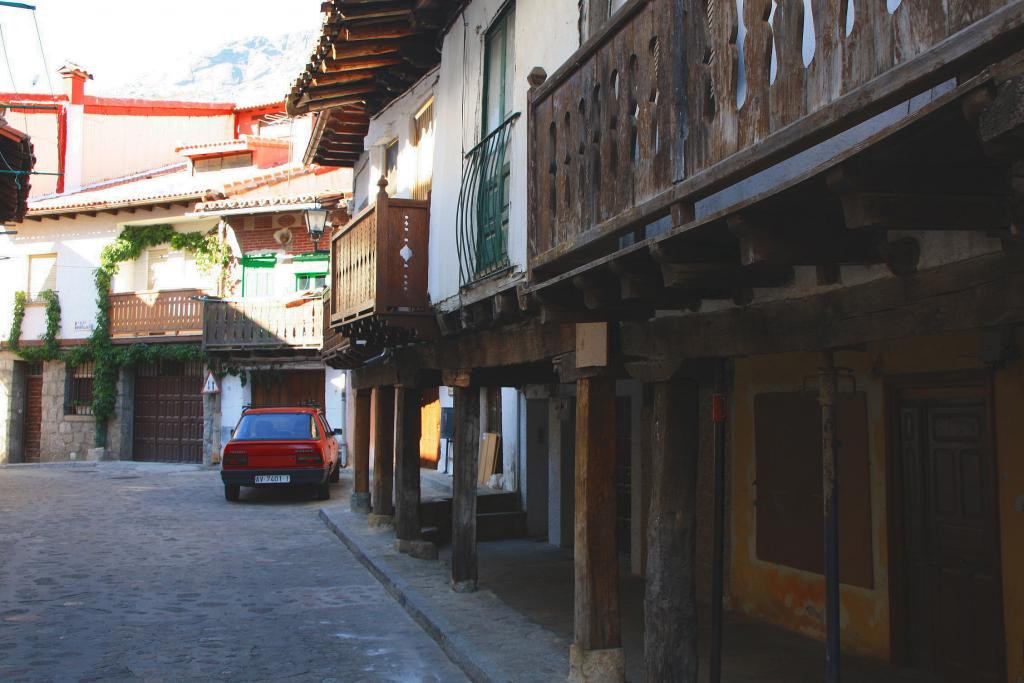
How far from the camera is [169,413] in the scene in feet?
97.3

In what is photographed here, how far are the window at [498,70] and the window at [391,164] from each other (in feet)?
14.8

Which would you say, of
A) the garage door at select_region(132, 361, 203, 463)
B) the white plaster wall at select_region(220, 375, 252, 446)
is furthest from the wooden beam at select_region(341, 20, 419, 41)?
the garage door at select_region(132, 361, 203, 463)

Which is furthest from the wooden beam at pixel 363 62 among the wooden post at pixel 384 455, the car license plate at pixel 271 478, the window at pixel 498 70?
the car license plate at pixel 271 478

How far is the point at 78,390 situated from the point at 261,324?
25.4 feet

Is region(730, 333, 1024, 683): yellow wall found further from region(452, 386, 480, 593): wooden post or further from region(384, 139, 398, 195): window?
region(384, 139, 398, 195): window

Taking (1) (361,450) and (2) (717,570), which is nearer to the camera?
(2) (717,570)

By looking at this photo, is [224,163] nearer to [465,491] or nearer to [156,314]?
[156,314]

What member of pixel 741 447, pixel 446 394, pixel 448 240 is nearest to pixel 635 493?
pixel 741 447

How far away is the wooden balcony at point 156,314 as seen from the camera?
2895cm

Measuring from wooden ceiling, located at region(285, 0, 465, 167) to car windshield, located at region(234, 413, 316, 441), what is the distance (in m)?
6.60

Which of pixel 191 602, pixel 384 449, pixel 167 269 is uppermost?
pixel 167 269

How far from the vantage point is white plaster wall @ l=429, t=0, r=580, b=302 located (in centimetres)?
702

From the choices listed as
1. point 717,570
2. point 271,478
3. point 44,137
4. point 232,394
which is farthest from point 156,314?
point 717,570

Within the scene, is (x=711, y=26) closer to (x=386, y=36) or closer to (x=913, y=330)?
(x=913, y=330)
